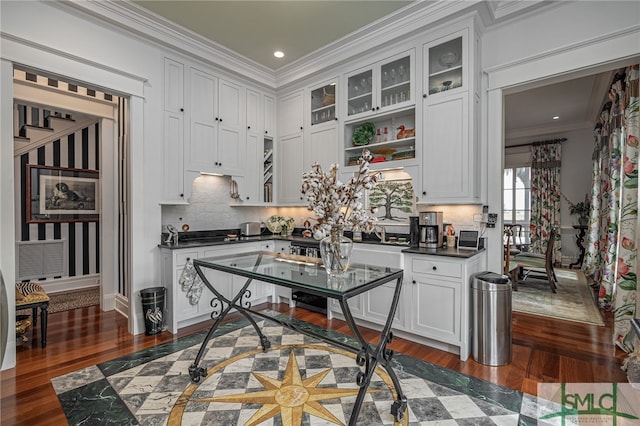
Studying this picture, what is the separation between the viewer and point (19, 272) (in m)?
4.82

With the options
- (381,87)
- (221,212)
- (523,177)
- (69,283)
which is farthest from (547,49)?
(69,283)

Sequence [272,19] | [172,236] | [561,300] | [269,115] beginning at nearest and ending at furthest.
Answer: [272,19], [172,236], [561,300], [269,115]

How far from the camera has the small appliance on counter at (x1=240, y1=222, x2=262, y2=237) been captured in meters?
4.67

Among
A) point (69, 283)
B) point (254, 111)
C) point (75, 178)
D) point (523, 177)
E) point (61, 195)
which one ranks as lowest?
point (69, 283)

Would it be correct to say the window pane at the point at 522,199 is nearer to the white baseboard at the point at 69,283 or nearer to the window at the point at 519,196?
the window at the point at 519,196

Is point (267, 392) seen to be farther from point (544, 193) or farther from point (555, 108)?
point (544, 193)

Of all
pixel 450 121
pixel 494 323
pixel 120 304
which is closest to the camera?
pixel 494 323

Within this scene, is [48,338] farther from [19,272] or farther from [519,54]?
[519,54]

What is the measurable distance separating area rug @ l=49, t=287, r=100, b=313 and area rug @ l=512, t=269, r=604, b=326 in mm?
6087

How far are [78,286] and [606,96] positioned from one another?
9.39m

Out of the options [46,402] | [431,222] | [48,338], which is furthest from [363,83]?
[48,338]

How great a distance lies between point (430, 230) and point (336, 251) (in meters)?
1.56

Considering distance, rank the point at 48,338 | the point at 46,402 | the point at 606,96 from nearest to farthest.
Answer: the point at 46,402, the point at 48,338, the point at 606,96

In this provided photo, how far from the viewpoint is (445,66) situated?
3.31 meters
